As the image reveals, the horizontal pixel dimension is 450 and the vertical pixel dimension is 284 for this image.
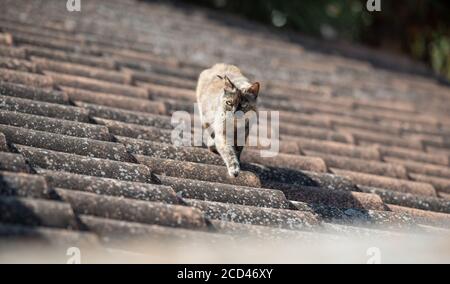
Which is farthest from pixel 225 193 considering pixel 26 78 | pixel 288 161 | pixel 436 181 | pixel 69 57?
pixel 69 57

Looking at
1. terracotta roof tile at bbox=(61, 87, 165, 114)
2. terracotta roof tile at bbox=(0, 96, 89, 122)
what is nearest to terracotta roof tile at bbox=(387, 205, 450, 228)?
terracotta roof tile at bbox=(61, 87, 165, 114)

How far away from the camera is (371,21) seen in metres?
11.8

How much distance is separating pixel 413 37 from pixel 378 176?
8.65 metres

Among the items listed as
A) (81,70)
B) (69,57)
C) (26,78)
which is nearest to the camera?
(26,78)

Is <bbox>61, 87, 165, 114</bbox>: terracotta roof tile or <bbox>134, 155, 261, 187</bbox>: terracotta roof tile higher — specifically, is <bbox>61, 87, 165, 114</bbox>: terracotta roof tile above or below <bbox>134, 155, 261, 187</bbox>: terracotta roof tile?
above

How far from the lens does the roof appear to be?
→ 2.45 metres

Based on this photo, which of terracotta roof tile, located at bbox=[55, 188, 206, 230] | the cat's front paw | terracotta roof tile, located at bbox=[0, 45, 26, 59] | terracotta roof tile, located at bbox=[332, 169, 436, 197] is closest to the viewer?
terracotta roof tile, located at bbox=[55, 188, 206, 230]

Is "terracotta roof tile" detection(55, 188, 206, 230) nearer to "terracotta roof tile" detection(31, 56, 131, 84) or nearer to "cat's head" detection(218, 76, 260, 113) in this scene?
"cat's head" detection(218, 76, 260, 113)

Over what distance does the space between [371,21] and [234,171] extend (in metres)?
9.33

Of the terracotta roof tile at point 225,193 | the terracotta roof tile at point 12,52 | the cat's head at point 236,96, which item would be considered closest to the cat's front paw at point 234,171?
the terracotta roof tile at point 225,193

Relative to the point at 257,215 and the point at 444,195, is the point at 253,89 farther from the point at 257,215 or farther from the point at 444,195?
the point at 444,195

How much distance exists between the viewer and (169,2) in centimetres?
748

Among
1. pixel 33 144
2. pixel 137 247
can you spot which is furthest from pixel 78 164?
pixel 137 247
